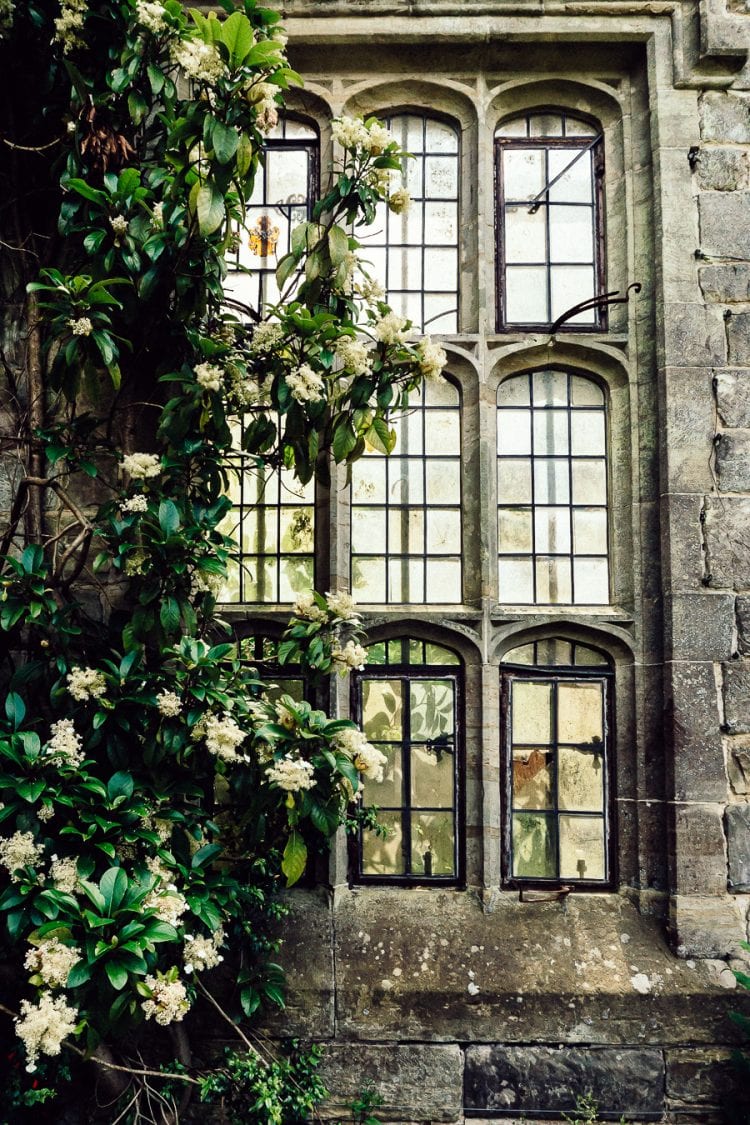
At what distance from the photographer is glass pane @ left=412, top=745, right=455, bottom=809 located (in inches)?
167

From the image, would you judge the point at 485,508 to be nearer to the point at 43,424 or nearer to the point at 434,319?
the point at 434,319

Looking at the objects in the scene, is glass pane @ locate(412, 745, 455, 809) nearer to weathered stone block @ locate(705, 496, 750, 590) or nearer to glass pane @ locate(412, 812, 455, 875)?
glass pane @ locate(412, 812, 455, 875)

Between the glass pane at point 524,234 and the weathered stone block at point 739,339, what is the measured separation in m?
1.00

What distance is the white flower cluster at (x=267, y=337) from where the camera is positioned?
3451 millimetres


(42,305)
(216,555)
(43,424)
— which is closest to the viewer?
(42,305)

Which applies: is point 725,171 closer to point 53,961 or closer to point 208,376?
point 208,376

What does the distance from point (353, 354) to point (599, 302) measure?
5.35ft

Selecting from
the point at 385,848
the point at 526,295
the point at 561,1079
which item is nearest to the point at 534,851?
the point at 385,848

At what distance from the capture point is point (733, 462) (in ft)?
13.8

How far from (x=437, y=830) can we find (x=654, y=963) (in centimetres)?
112

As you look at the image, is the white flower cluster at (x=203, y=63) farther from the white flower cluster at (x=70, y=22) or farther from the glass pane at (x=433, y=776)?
the glass pane at (x=433, y=776)

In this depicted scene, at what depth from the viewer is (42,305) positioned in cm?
311

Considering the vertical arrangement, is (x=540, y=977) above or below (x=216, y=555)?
below

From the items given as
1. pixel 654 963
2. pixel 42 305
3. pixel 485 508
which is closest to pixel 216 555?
pixel 42 305
